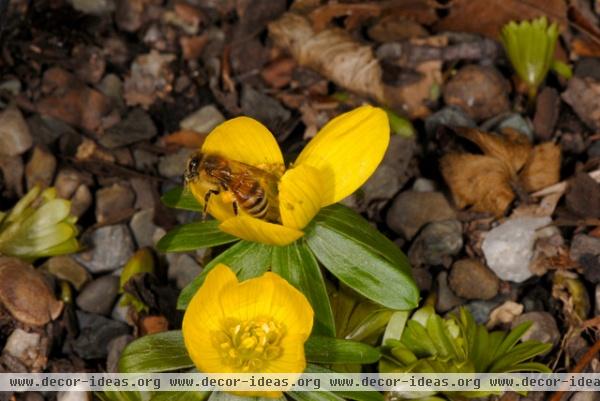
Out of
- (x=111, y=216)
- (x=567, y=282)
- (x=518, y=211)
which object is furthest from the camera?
(x=111, y=216)

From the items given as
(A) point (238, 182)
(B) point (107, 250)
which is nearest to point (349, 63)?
(B) point (107, 250)

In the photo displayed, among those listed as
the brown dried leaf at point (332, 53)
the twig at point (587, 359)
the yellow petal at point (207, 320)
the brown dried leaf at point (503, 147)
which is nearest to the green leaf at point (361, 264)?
the yellow petal at point (207, 320)

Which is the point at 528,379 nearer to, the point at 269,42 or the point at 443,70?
the point at 443,70

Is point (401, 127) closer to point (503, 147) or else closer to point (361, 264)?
point (503, 147)

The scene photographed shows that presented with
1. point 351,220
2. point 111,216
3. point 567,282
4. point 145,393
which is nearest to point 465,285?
point 567,282

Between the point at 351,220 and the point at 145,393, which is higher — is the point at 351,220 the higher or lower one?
the higher one

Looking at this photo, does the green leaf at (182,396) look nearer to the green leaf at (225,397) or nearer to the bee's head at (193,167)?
the green leaf at (225,397)

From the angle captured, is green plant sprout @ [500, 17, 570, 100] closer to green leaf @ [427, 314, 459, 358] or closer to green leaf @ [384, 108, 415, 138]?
green leaf @ [384, 108, 415, 138]
